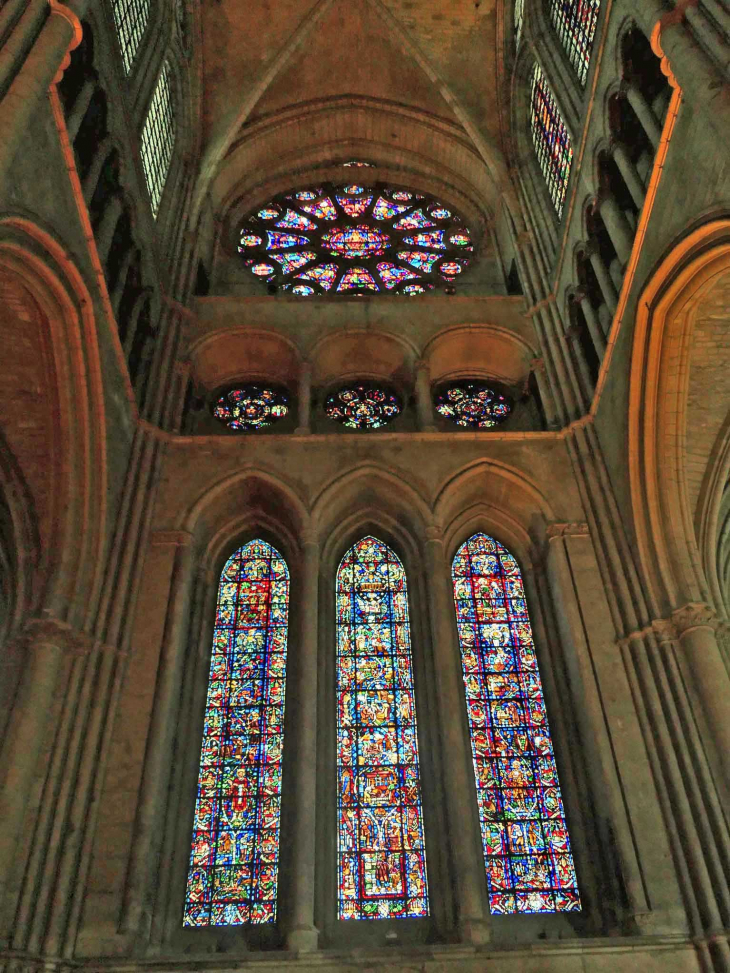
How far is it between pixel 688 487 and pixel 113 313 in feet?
21.2

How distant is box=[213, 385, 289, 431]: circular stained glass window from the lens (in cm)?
1246

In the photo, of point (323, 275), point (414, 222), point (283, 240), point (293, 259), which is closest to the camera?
point (323, 275)

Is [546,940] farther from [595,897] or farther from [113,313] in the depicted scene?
[113,313]

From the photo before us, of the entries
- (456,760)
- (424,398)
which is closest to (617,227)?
(424,398)

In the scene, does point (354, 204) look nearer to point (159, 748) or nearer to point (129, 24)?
point (129, 24)

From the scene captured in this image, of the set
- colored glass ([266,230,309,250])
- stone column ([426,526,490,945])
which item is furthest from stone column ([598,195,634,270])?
colored glass ([266,230,309,250])

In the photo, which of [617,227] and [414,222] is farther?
[414,222]

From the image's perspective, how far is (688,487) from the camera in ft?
31.5

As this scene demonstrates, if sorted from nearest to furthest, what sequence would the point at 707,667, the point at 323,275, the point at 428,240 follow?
the point at 707,667
the point at 323,275
the point at 428,240

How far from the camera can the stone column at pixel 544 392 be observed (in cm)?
1148

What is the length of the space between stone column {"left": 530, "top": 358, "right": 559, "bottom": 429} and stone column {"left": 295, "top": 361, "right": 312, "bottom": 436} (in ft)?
Answer: 9.98

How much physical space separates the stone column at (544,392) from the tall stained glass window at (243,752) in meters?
3.83

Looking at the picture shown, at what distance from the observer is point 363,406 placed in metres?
12.8

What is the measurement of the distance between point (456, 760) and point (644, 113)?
6.76m
